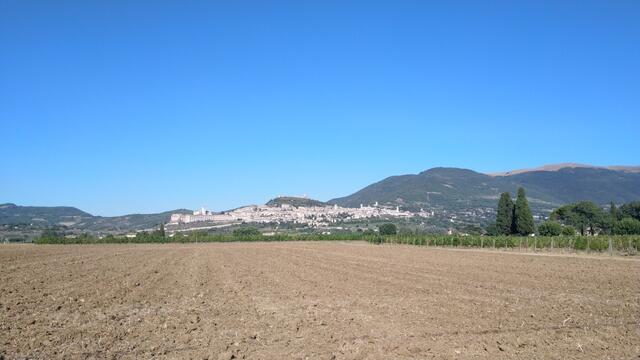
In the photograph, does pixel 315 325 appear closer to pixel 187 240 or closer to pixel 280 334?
pixel 280 334

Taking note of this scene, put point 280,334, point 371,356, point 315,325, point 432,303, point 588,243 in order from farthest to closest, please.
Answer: point 588,243, point 432,303, point 315,325, point 280,334, point 371,356

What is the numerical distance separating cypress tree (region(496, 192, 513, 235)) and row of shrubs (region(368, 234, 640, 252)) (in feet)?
52.9

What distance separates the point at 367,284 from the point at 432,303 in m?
6.60

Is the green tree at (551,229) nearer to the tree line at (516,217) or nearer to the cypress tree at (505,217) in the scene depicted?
the tree line at (516,217)

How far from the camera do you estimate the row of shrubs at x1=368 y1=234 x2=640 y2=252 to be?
200ft

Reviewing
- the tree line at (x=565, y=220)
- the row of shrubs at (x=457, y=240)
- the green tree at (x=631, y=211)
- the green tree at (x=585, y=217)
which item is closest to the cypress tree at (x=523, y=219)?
the tree line at (x=565, y=220)

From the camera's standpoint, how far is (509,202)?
109188 mm

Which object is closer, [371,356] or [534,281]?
[371,356]

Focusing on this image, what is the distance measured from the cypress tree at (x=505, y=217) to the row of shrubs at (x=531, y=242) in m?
16.1

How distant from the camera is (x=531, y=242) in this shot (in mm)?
74438

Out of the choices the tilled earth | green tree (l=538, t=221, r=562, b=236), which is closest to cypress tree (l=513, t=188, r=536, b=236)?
green tree (l=538, t=221, r=562, b=236)

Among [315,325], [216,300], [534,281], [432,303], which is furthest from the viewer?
[534,281]

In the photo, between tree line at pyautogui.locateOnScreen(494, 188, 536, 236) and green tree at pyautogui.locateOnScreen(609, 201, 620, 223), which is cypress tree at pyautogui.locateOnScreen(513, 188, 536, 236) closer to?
tree line at pyautogui.locateOnScreen(494, 188, 536, 236)

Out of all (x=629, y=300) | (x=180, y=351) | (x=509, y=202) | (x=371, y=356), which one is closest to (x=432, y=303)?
(x=629, y=300)
